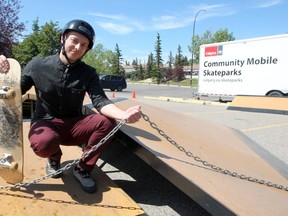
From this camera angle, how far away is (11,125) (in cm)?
257

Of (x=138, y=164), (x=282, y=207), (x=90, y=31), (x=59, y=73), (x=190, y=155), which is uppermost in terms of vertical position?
(x=90, y=31)

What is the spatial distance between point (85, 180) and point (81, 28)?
129 centimetres

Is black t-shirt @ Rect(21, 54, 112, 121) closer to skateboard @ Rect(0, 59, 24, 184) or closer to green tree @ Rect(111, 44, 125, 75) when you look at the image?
skateboard @ Rect(0, 59, 24, 184)

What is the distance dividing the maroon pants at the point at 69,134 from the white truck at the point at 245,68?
573 inches

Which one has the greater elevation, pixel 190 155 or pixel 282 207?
pixel 190 155

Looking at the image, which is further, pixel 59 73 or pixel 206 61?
pixel 206 61

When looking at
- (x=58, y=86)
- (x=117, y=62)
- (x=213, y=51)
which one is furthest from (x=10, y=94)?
(x=117, y=62)

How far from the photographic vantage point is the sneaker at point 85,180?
2719 mm

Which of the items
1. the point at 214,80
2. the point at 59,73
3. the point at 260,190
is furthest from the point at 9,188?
the point at 214,80

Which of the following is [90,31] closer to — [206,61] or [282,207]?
[282,207]

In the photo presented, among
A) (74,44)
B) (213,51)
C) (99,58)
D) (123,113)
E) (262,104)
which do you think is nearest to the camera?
(123,113)

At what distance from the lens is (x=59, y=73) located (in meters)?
2.84

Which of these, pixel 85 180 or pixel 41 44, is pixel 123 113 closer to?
pixel 85 180

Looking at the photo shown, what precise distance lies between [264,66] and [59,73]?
1511 centimetres
